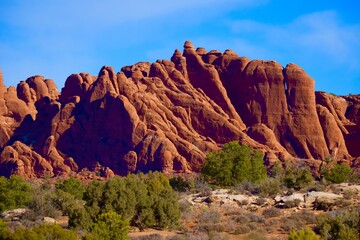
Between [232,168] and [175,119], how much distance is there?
42.8 m

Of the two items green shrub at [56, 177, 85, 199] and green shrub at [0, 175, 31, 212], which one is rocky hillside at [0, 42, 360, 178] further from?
green shrub at [0, 175, 31, 212]

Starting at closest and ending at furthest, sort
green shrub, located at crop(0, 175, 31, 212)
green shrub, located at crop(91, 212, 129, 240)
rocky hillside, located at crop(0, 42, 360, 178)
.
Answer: green shrub, located at crop(91, 212, 129, 240)
green shrub, located at crop(0, 175, 31, 212)
rocky hillside, located at crop(0, 42, 360, 178)

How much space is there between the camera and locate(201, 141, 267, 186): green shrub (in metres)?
51.6

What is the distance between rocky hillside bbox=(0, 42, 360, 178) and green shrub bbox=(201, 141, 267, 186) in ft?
98.6

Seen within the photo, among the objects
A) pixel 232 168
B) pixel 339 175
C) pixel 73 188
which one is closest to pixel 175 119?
pixel 232 168

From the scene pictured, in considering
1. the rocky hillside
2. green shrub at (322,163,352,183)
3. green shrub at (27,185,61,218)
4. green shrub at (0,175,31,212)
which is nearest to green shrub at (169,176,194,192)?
green shrub at (322,163,352,183)

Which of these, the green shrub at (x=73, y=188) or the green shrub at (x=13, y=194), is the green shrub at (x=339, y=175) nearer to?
the green shrub at (x=73, y=188)

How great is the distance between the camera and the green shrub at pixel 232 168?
51562 millimetres

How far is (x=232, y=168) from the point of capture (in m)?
52.2

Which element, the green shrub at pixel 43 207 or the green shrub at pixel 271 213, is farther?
the green shrub at pixel 43 207

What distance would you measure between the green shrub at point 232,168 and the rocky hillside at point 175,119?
30041 mm

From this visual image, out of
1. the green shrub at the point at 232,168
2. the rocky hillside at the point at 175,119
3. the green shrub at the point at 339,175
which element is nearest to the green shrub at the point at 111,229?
the green shrub at the point at 339,175

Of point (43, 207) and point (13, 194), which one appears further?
point (13, 194)

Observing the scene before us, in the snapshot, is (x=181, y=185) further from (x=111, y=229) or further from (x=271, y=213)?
(x=111, y=229)
